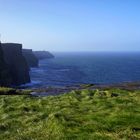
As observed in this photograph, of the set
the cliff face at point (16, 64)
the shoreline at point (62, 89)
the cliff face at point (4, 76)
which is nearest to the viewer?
the shoreline at point (62, 89)

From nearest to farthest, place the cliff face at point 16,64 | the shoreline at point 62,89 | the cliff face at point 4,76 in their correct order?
the shoreline at point 62,89 < the cliff face at point 4,76 < the cliff face at point 16,64

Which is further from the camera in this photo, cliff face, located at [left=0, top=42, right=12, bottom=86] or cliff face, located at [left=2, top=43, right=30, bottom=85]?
cliff face, located at [left=2, top=43, right=30, bottom=85]

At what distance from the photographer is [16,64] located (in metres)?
154

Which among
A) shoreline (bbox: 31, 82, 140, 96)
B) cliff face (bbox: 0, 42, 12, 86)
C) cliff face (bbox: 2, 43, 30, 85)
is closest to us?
shoreline (bbox: 31, 82, 140, 96)

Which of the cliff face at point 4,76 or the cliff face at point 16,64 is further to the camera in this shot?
the cliff face at point 16,64

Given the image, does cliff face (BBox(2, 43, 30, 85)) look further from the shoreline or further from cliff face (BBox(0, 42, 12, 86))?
the shoreline

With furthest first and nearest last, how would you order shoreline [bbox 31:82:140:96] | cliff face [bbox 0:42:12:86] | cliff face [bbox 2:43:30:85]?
cliff face [bbox 2:43:30:85] → cliff face [bbox 0:42:12:86] → shoreline [bbox 31:82:140:96]

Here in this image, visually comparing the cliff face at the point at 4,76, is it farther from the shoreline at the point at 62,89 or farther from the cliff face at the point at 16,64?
the shoreline at the point at 62,89

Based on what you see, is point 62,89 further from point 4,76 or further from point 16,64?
point 16,64

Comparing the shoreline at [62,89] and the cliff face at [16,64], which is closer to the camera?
the shoreline at [62,89]

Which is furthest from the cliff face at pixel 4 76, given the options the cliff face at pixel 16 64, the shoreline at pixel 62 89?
the shoreline at pixel 62 89

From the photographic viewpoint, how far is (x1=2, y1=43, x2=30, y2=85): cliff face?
145875mm

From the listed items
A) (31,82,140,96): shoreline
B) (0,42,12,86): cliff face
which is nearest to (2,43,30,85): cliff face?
(0,42,12,86): cliff face

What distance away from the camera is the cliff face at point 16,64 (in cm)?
14588
